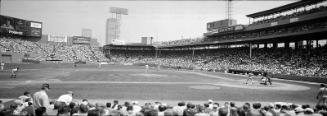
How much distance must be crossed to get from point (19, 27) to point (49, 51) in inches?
460

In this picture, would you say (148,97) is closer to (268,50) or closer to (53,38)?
(268,50)

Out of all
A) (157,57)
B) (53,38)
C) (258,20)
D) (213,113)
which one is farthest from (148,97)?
(53,38)

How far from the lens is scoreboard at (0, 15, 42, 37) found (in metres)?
67.1

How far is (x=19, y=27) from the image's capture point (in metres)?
72.6

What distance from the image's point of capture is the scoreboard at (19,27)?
67.1 meters

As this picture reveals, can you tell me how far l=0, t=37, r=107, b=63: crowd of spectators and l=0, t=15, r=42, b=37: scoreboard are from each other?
2.37 metres

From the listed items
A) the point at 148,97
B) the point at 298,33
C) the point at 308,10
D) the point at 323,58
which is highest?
the point at 308,10

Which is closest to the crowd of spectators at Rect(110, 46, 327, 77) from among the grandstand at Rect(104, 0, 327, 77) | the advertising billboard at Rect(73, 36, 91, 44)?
the grandstand at Rect(104, 0, 327, 77)

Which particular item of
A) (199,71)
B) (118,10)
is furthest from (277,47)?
(118,10)

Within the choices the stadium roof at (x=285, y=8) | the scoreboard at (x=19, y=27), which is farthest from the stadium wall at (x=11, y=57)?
the stadium roof at (x=285, y=8)

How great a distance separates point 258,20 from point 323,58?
867 inches

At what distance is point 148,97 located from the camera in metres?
16.4

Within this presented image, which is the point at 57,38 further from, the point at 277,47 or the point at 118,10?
the point at 277,47

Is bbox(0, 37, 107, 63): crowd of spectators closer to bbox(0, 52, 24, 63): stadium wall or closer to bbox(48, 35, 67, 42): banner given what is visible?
bbox(0, 52, 24, 63): stadium wall
